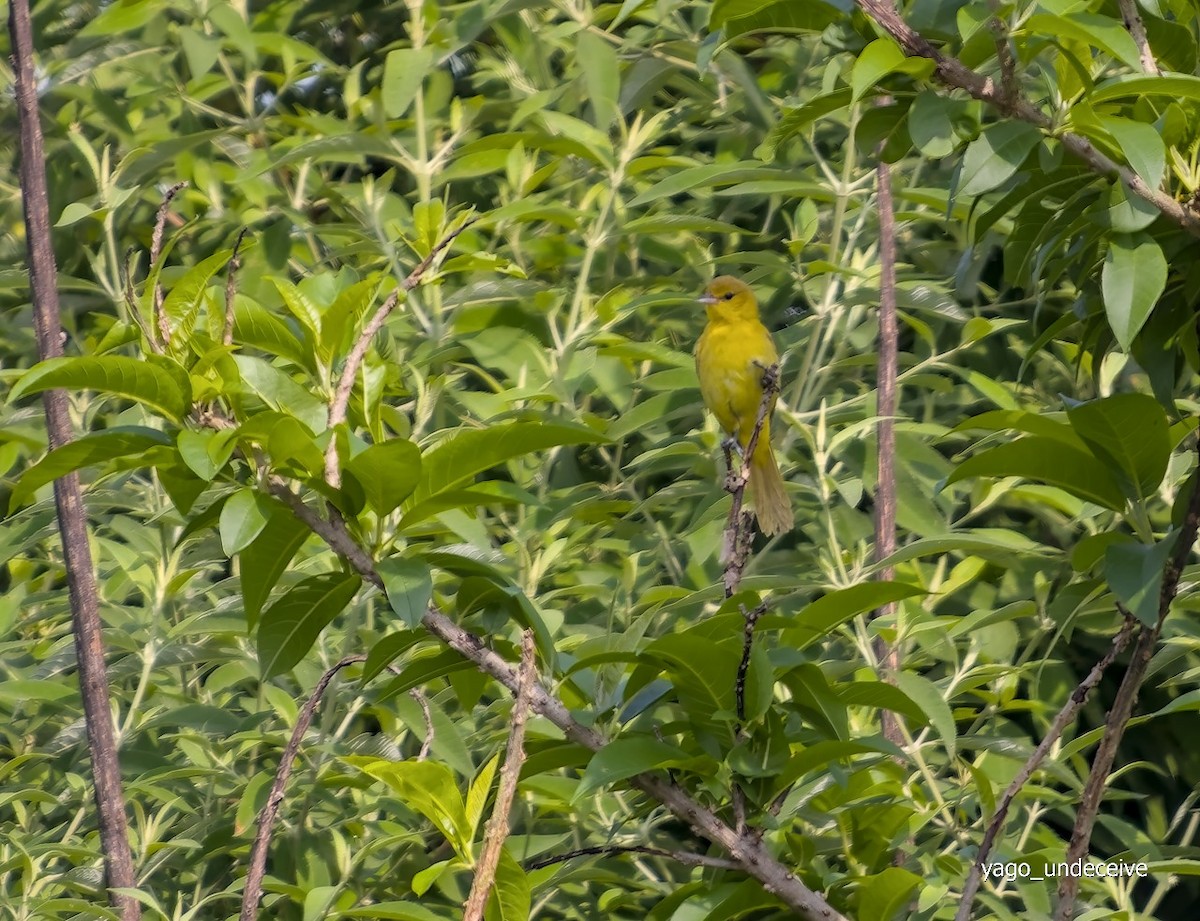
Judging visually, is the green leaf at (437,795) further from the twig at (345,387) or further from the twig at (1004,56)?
the twig at (1004,56)

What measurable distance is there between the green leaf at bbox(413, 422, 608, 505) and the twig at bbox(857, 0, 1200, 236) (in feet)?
1.83

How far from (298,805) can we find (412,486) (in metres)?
1.91

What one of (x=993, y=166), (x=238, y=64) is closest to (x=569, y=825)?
(x=993, y=166)

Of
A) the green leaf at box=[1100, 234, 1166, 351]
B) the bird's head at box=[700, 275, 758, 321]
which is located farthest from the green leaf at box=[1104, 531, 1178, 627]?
the bird's head at box=[700, 275, 758, 321]

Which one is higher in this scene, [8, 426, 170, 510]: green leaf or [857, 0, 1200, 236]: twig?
[857, 0, 1200, 236]: twig

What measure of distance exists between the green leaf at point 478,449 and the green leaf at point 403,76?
213 centimetres

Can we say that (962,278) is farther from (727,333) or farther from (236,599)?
(727,333)

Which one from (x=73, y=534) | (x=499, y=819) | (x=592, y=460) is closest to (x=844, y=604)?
(x=499, y=819)

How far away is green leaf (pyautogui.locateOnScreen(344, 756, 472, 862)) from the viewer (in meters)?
1.81

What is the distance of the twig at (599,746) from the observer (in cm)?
166

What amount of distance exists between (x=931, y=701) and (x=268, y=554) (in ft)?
4.75

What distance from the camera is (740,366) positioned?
473 cm

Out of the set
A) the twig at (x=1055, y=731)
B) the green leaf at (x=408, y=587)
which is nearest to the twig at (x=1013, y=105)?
the twig at (x=1055, y=731)

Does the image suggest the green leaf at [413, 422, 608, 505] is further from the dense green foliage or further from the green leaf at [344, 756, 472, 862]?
the green leaf at [344, 756, 472, 862]
